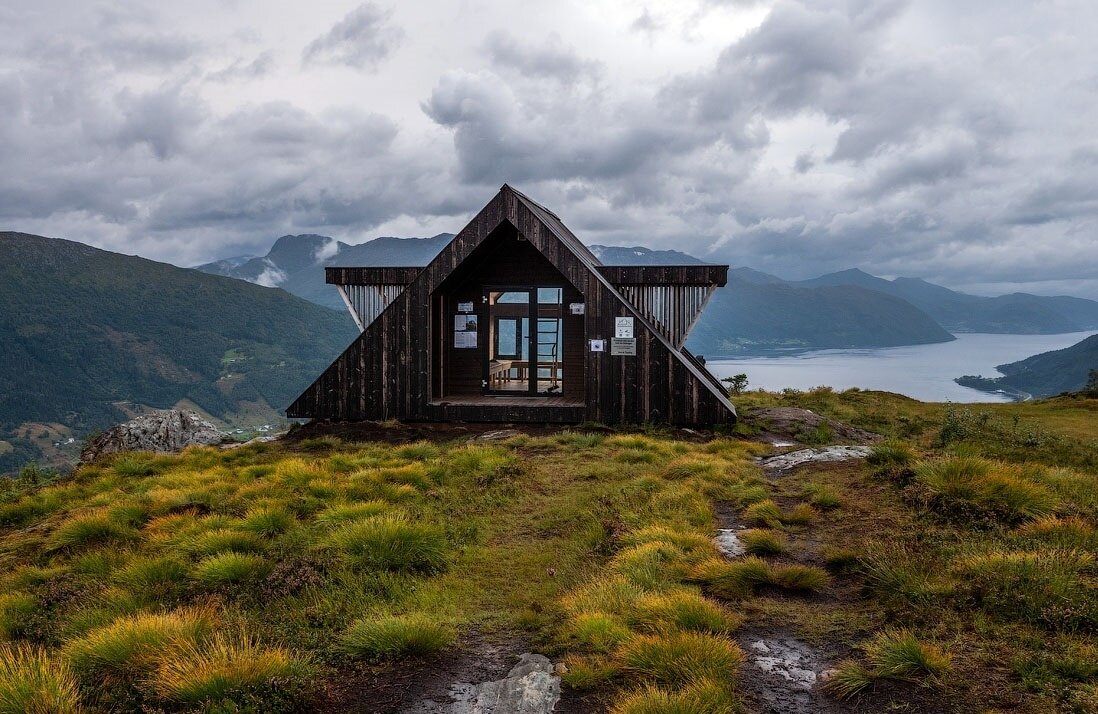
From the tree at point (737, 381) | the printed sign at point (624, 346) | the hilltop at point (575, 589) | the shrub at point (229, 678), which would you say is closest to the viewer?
the shrub at point (229, 678)

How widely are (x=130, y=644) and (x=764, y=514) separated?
23.3 ft

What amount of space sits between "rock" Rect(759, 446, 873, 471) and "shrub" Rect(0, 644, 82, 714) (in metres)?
10.8

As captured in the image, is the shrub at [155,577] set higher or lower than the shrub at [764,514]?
lower

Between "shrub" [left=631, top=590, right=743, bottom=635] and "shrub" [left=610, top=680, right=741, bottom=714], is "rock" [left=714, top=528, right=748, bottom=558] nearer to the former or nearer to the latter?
"shrub" [left=631, top=590, right=743, bottom=635]

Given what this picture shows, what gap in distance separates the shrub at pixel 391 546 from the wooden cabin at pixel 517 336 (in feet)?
37.6

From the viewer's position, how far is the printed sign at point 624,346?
713 inches

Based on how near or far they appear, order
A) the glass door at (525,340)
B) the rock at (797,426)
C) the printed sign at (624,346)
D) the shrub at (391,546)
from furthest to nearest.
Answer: the glass door at (525,340)
the printed sign at (624,346)
the rock at (797,426)
the shrub at (391,546)

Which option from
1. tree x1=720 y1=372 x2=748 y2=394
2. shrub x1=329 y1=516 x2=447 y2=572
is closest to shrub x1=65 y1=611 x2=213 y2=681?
shrub x1=329 y1=516 x2=447 y2=572

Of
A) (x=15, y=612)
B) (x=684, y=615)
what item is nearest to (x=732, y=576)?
(x=684, y=615)

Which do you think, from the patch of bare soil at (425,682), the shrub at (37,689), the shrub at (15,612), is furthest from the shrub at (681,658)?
the shrub at (15,612)

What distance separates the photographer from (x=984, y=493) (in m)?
7.18

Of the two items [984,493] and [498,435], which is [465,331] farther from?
[984,493]

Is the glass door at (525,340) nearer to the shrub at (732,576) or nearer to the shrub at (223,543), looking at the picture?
the shrub at (223,543)

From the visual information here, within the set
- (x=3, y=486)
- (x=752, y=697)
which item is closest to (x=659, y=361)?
(x=752, y=697)
